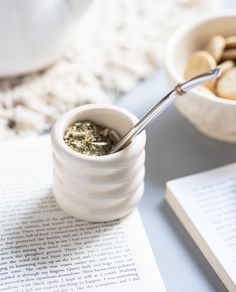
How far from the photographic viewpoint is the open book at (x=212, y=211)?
457 mm

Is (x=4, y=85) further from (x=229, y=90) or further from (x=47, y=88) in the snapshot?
(x=229, y=90)

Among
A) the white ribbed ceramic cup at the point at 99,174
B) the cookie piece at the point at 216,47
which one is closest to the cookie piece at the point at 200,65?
the cookie piece at the point at 216,47

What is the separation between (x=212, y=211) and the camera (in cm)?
50

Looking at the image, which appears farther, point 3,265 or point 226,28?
point 226,28

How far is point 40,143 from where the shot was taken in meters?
0.56

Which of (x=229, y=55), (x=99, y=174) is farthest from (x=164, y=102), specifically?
(x=229, y=55)

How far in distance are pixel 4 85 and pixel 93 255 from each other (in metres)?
0.26

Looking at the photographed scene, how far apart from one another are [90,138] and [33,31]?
168 millimetres

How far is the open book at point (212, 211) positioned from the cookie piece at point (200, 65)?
10 cm

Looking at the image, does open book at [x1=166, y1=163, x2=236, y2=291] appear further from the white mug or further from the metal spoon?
the white mug

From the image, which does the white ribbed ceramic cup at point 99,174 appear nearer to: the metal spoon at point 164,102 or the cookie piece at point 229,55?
the metal spoon at point 164,102

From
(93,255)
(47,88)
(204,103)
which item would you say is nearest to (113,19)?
(47,88)

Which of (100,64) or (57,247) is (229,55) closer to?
(100,64)

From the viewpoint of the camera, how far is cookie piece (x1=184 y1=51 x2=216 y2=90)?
1.87 feet
